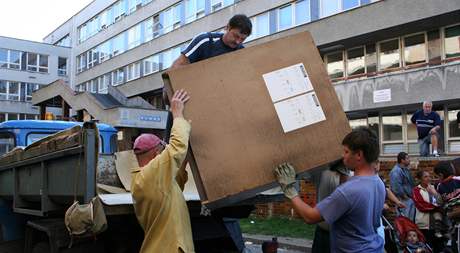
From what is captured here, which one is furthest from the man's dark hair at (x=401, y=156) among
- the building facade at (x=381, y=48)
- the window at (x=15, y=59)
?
the window at (x=15, y=59)

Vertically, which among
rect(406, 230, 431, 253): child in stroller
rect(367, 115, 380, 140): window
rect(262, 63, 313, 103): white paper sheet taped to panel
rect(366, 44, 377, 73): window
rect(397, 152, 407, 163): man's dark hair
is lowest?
rect(406, 230, 431, 253): child in stroller

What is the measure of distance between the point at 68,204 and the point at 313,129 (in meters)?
1.89

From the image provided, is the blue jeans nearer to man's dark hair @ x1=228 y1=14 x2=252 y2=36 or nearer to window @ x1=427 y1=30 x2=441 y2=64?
window @ x1=427 y1=30 x2=441 y2=64

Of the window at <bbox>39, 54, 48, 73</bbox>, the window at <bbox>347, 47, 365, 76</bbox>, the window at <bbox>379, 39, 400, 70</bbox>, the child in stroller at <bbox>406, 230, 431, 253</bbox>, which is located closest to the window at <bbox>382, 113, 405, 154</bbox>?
the window at <bbox>379, 39, 400, 70</bbox>

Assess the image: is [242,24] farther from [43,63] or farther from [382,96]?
[43,63]

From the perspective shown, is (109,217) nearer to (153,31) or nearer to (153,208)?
(153,208)

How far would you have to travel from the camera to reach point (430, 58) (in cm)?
2083

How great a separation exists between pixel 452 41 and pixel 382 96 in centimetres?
348

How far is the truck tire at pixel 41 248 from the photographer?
3994 mm

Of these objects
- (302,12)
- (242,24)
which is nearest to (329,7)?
(302,12)

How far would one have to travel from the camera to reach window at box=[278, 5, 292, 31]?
83.4 ft

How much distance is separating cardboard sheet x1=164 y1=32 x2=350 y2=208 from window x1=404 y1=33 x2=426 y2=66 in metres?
19.3

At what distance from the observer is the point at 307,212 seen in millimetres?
3189

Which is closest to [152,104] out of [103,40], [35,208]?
[103,40]
